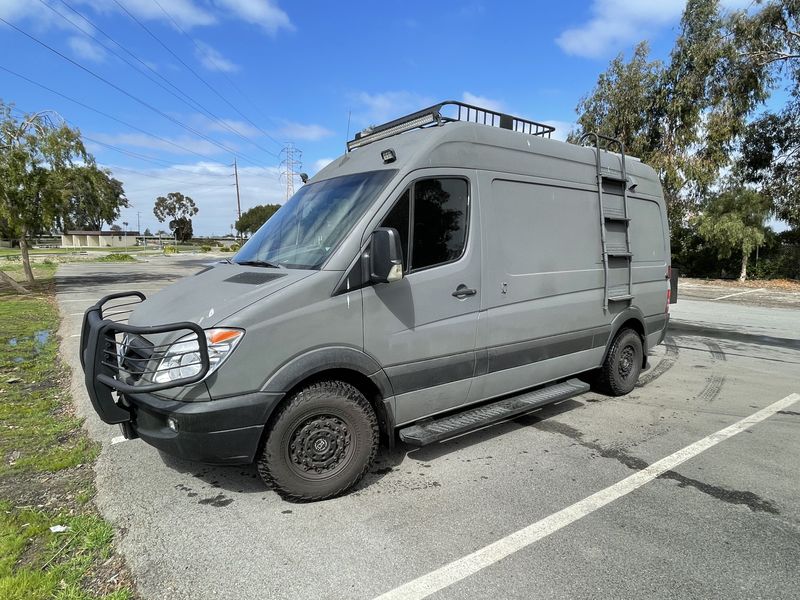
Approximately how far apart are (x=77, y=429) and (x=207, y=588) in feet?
10.1

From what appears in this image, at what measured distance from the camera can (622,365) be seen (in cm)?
582

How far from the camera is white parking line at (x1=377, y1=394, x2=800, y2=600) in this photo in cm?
257

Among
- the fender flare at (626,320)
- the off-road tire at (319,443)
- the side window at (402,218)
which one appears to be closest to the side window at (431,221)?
the side window at (402,218)

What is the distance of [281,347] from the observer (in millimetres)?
3076

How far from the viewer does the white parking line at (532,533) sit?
2568mm

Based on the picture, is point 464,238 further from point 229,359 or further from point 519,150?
point 229,359

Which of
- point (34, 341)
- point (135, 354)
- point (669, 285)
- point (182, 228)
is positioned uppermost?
point (182, 228)

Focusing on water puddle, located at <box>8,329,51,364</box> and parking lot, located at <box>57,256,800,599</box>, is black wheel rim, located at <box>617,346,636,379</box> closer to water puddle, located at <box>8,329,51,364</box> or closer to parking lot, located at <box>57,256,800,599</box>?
parking lot, located at <box>57,256,800,599</box>

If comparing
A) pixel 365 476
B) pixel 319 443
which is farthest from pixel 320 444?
pixel 365 476

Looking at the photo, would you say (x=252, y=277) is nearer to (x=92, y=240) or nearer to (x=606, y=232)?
(x=606, y=232)

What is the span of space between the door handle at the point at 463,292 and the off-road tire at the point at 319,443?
3.53 ft

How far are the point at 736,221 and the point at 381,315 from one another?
900 inches

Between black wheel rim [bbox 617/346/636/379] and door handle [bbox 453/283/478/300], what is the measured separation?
2723 mm

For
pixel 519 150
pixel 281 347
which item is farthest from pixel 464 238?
pixel 281 347
